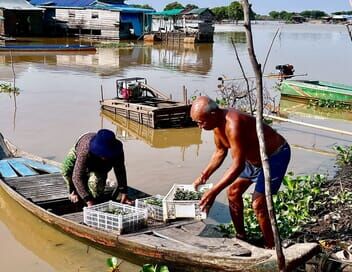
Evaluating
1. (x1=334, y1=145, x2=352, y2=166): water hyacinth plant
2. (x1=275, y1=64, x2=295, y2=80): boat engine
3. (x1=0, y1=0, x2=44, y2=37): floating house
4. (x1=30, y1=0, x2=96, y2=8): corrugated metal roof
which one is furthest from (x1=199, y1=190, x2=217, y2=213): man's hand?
(x1=30, y1=0, x2=96, y2=8): corrugated metal roof

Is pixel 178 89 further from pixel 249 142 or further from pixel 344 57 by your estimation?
pixel 344 57

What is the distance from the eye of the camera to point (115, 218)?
5637 millimetres

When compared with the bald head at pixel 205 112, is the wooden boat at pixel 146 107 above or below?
below

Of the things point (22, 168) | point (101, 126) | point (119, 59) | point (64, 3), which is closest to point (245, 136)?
point (22, 168)

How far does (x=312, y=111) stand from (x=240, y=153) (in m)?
12.0

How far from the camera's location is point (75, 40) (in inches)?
1663

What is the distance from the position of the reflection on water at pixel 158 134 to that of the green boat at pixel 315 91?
5.47 m

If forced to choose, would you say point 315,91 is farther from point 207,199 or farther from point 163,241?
point 207,199

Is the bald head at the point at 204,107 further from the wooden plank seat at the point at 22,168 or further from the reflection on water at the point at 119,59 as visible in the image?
the reflection on water at the point at 119,59

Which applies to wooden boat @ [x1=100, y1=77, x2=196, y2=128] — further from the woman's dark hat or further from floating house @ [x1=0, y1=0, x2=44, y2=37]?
floating house @ [x1=0, y1=0, x2=44, y2=37]

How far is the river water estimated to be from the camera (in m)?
6.56

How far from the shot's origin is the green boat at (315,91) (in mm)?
15961

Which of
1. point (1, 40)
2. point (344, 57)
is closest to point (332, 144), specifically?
point (344, 57)

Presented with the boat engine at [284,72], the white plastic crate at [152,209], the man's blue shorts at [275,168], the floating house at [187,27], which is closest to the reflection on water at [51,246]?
the white plastic crate at [152,209]
